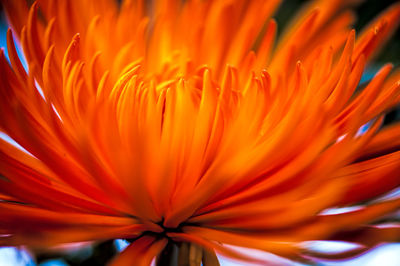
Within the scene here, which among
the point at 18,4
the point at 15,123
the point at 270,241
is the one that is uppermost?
the point at 18,4

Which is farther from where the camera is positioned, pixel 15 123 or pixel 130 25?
pixel 130 25

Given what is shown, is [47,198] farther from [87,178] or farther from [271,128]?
[271,128]

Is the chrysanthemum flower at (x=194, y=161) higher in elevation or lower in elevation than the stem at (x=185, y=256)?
higher

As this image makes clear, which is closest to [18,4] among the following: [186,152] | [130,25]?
[130,25]

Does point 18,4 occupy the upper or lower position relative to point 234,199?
upper

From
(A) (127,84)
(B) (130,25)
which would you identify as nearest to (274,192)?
(A) (127,84)

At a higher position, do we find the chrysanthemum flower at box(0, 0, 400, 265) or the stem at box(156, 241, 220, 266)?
the chrysanthemum flower at box(0, 0, 400, 265)
